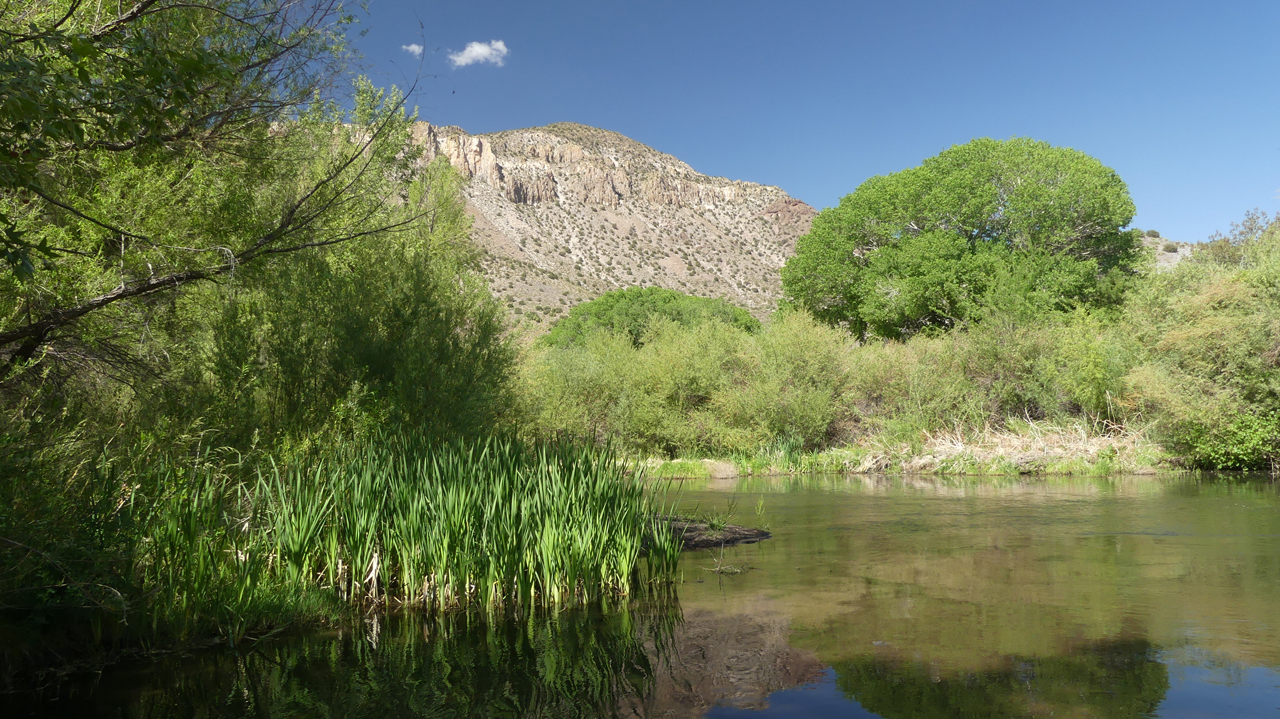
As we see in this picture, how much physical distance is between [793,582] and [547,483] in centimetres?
290

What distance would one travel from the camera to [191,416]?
8.06 metres

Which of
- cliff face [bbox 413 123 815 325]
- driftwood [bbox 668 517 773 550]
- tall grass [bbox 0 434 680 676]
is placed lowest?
driftwood [bbox 668 517 773 550]

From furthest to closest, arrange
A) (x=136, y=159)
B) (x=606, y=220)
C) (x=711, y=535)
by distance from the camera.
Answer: (x=606, y=220), (x=711, y=535), (x=136, y=159)

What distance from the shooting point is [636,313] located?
51219 mm

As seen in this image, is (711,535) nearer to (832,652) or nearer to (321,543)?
(832,652)

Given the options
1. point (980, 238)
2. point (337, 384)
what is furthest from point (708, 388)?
point (337, 384)

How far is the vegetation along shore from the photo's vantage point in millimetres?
5172

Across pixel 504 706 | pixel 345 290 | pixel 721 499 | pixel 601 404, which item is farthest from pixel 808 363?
pixel 504 706

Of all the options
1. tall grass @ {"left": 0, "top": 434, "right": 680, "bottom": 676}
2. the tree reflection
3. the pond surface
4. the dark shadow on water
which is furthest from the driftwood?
the tree reflection

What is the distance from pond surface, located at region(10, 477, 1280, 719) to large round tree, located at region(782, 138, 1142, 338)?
23124 millimetres

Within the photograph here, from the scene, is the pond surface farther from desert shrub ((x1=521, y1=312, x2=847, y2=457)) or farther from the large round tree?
the large round tree

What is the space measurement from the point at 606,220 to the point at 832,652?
7899cm

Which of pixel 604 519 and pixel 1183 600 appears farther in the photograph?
pixel 604 519

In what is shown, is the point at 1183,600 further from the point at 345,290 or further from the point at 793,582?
the point at 345,290
